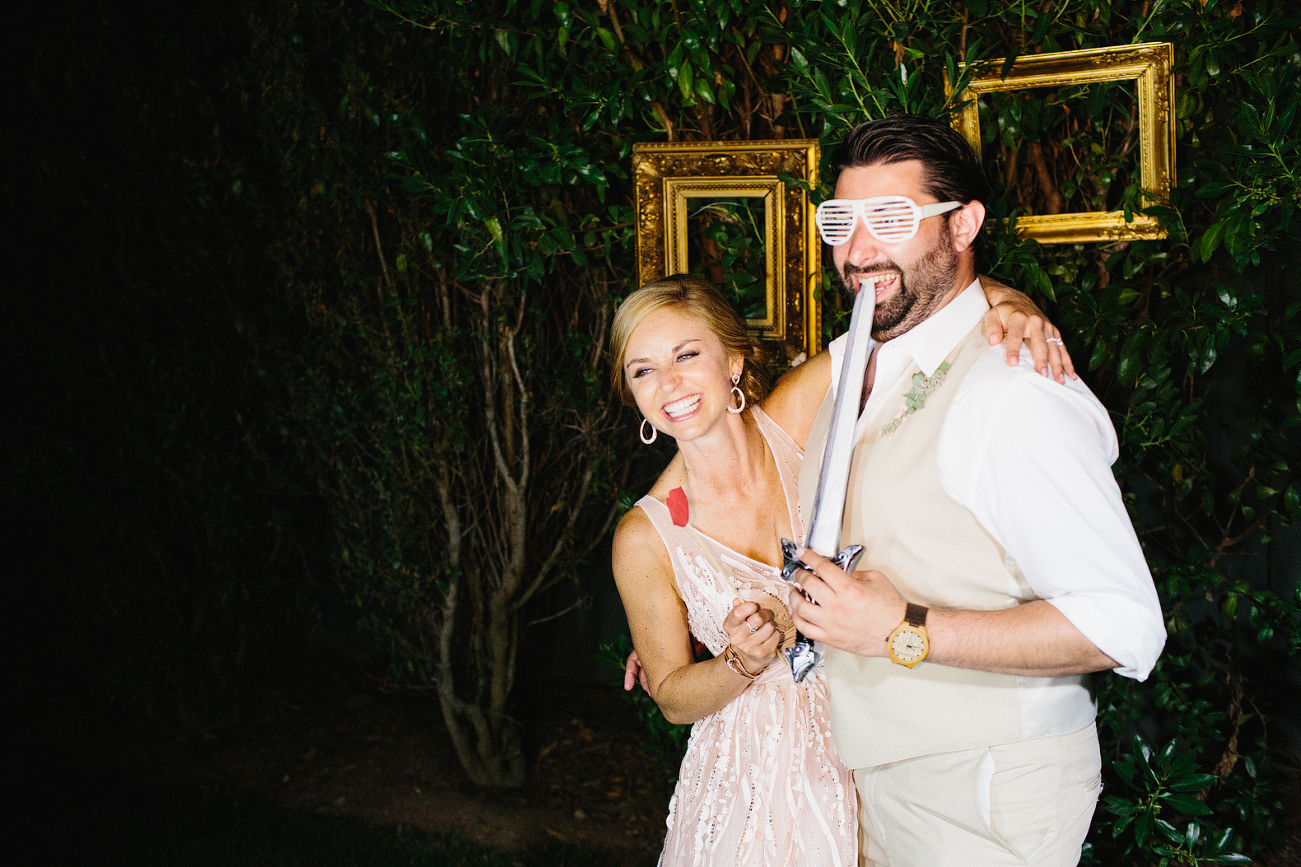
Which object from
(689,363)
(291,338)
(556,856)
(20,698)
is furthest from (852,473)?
(20,698)

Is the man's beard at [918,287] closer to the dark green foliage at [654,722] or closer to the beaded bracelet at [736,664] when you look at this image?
the beaded bracelet at [736,664]

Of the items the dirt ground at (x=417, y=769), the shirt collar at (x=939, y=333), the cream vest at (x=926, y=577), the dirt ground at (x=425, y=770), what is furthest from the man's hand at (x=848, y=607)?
the dirt ground at (x=417, y=769)

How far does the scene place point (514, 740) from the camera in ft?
11.7

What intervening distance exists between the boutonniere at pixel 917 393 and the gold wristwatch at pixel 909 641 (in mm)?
311

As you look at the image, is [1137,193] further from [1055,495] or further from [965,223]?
[1055,495]

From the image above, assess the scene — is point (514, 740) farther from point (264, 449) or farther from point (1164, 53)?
point (1164, 53)

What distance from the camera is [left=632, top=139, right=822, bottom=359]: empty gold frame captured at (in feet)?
7.50

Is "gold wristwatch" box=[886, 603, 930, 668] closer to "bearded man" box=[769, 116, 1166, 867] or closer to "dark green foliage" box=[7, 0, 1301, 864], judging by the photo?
"bearded man" box=[769, 116, 1166, 867]

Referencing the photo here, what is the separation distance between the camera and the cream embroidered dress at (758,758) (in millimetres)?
1771

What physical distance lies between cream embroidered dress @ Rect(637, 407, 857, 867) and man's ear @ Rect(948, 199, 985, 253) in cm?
66

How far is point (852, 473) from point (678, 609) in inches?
26.2

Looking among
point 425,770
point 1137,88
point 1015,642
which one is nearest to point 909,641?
point 1015,642

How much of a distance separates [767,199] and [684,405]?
0.71 meters

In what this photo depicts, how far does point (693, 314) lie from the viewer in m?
1.96
